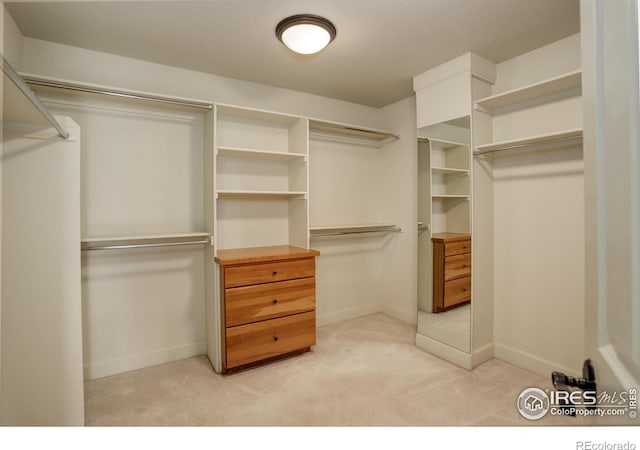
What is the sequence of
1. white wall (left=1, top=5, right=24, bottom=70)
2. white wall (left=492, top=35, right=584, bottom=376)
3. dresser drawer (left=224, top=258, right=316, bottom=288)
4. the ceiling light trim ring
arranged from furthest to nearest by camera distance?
dresser drawer (left=224, top=258, right=316, bottom=288)
white wall (left=492, top=35, right=584, bottom=376)
the ceiling light trim ring
white wall (left=1, top=5, right=24, bottom=70)

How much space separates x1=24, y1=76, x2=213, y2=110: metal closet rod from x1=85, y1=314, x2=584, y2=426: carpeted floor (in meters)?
2.09

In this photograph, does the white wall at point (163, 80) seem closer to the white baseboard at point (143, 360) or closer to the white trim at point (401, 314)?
the white baseboard at point (143, 360)

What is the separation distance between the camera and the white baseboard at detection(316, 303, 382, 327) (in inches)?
136

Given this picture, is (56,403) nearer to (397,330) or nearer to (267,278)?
(267,278)

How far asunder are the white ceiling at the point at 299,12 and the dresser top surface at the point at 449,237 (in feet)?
4.81

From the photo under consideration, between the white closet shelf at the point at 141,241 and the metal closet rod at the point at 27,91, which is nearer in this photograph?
the metal closet rod at the point at 27,91

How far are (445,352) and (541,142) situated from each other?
1.81 metres

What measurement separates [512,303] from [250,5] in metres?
2.94

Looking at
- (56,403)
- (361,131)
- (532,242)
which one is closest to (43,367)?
(56,403)

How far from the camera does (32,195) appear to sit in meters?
1.63

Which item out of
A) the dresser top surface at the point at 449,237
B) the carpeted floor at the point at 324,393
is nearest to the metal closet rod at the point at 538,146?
the dresser top surface at the point at 449,237

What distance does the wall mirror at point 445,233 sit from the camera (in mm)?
2613

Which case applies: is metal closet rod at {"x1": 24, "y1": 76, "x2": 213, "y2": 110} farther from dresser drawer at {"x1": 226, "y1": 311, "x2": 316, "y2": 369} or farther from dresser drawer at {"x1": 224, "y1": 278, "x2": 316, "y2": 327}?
dresser drawer at {"x1": 226, "y1": 311, "x2": 316, "y2": 369}

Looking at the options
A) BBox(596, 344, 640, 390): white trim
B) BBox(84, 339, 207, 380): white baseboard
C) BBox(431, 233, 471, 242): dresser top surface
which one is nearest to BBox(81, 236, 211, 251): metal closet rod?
BBox(84, 339, 207, 380): white baseboard
